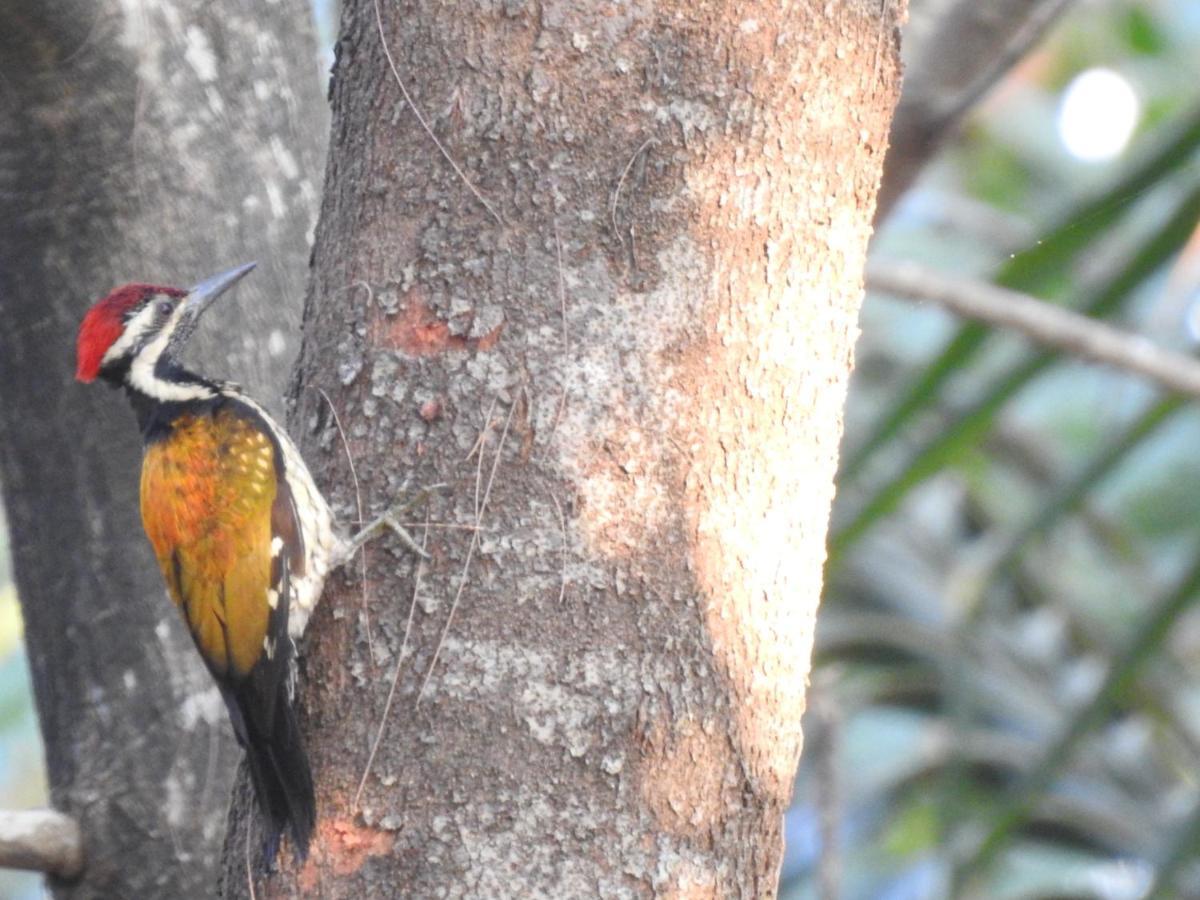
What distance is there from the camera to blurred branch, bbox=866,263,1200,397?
420 centimetres

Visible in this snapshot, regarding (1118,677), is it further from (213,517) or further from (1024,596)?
(1024,596)

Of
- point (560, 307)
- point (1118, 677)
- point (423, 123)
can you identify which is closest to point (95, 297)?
point (423, 123)

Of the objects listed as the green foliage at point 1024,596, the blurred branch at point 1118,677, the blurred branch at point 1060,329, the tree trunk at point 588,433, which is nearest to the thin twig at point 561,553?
the tree trunk at point 588,433

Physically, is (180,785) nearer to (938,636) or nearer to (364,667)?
(364,667)

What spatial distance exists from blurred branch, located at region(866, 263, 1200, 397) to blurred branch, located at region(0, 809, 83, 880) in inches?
99.6

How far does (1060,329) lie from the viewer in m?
4.31

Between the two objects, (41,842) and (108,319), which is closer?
(108,319)

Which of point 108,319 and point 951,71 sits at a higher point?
point 951,71

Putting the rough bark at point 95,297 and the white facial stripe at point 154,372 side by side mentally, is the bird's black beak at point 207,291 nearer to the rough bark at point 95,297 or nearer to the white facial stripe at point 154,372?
the white facial stripe at point 154,372

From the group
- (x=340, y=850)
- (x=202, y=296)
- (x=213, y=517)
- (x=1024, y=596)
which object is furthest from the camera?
(x=1024, y=596)

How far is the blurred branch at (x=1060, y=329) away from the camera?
4.20m

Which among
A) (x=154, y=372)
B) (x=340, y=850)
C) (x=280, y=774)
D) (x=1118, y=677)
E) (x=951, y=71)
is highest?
(x=951, y=71)

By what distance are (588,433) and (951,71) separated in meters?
2.39

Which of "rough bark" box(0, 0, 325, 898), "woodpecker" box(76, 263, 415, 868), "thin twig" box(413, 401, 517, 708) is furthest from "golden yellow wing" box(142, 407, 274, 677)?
"thin twig" box(413, 401, 517, 708)
